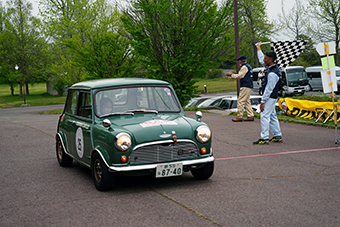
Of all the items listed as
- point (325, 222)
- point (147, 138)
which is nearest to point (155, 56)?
point (147, 138)

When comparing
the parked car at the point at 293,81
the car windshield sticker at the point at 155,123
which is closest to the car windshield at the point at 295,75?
the parked car at the point at 293,81

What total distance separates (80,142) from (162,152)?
172cm

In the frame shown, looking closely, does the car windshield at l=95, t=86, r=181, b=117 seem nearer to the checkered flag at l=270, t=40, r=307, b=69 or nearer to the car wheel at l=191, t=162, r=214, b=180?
the car wheel at l=191, t=162, r=214, b=180

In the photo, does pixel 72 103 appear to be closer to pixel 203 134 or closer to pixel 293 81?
pixel 203 134

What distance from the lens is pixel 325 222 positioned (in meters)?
4.45

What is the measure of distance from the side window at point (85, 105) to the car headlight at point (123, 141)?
1.23 m

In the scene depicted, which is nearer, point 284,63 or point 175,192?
point 175,192

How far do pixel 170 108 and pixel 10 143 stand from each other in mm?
6302

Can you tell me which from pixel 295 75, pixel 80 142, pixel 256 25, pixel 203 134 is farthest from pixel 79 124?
pixel 256 25

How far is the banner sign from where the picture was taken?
13152 mm

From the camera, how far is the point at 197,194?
225 inches

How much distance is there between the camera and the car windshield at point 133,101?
675cm

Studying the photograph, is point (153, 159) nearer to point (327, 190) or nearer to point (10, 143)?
point (327, 190)

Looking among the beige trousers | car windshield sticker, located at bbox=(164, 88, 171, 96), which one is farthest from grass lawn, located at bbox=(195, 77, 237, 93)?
car windshield sticker, located at bbox=(164, 88, 171, 96)
